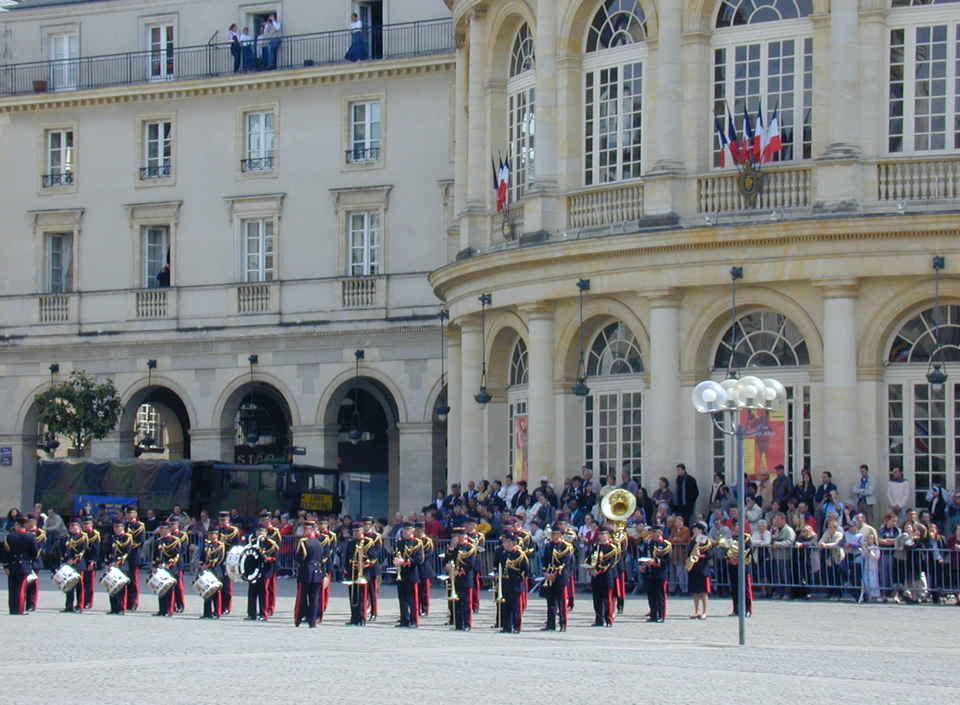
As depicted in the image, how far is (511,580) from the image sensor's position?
2794cm

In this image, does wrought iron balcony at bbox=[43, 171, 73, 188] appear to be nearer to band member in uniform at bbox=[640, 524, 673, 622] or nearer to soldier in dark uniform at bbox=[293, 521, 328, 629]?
soldier in dark uniform at bbox=[293, 521, 328, 629]

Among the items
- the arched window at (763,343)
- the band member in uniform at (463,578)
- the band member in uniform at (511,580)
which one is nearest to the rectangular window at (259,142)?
the arched window at (763,343)

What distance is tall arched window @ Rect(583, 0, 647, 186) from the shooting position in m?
37.6

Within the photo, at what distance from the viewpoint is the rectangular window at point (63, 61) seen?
2279 inches

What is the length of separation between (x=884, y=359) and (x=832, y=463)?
2.12 meters

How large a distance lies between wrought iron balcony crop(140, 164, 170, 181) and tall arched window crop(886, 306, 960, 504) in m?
27.3

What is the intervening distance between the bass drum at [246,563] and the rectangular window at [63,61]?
3028cm

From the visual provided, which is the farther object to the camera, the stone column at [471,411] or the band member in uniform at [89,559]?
the stone column at [471,411]

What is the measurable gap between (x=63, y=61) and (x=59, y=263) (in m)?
5.94

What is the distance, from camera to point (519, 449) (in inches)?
1591

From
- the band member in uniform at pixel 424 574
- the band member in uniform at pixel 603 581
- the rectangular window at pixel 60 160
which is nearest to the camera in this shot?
the band member in uniform at pixel 603 581

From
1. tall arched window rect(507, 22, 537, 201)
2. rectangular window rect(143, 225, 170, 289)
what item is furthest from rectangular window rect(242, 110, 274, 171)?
tall arched window rect(507, 22, 537, 201)

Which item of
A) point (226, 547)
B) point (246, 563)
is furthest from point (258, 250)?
point (246, 563)

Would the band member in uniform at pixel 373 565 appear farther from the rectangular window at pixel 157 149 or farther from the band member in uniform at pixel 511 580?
the rectangular window at pixel 157 149
